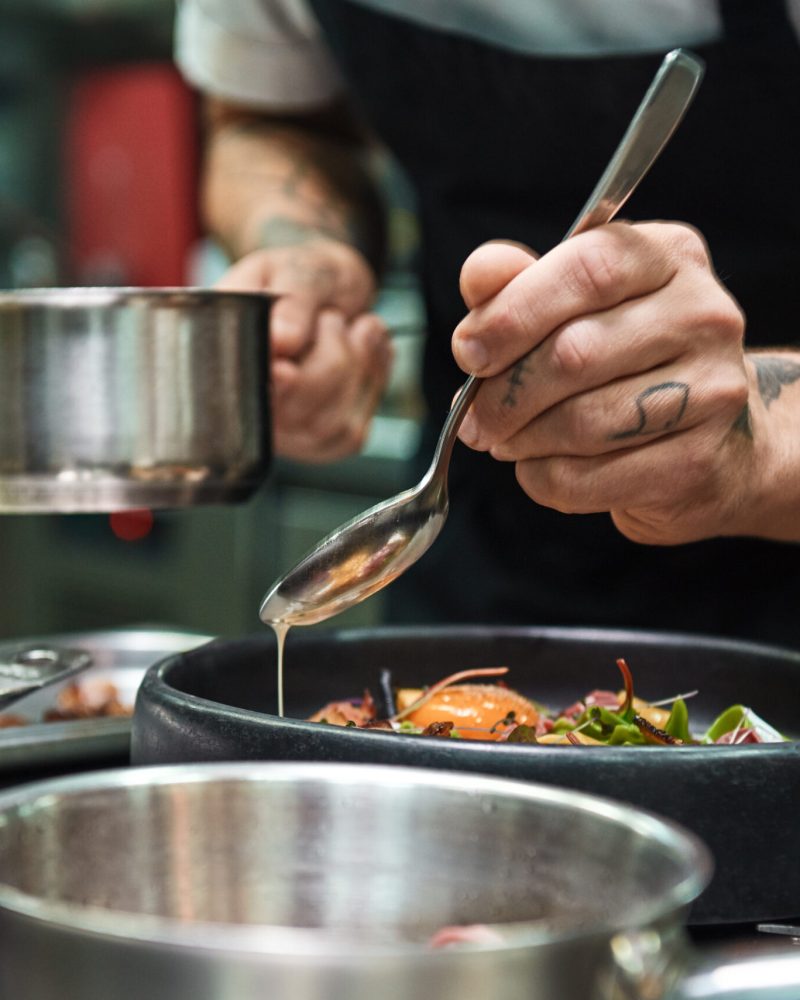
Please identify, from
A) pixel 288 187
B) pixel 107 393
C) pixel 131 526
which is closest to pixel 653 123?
pixel 107 393

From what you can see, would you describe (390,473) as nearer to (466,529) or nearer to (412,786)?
(466,529)

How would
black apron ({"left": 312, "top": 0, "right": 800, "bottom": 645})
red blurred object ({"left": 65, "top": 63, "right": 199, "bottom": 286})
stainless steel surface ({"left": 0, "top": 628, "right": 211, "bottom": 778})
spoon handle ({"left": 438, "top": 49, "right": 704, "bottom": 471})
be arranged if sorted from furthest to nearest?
red blurred object ({"left": 65, "top": 63, "right": 199, "bottom": 286})
black apron ({"left": 312, "top": 0, "right": 800, "bottom": 645})
stainless steel surface ({"left": 0, "top": 628, "right": 211, "bottom": 778})
spoon handle ({"left": 438, "top": 49, "right": 704, "bottom": 471})

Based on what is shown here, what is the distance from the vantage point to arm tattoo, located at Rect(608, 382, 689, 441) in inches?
31.0

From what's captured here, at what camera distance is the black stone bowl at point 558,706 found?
0.62 m

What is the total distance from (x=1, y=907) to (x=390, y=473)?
2.64 m

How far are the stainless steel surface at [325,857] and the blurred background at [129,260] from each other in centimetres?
236

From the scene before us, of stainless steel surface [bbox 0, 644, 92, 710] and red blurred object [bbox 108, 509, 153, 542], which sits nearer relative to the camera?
stainless steel surface [bbox 0, 644, 92, 710]

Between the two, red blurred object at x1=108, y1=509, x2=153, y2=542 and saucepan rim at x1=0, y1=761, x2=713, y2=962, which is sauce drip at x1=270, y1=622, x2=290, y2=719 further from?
red blurred object at x1=108, y1=509, x2=153, y2=542

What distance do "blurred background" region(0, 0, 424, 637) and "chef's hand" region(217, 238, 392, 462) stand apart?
4.64 feet

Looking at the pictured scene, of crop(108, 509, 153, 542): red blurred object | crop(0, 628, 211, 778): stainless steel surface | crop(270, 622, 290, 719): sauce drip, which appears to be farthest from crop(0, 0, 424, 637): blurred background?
→ crop(270, 622, 290, 719): sauce drip

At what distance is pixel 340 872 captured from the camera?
53cm

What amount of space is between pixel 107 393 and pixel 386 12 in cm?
70

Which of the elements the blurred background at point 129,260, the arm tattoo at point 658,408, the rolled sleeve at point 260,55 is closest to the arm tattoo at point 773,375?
the arm tattoo at point 658,408

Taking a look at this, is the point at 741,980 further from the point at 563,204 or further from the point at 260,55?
the point at 260,55
